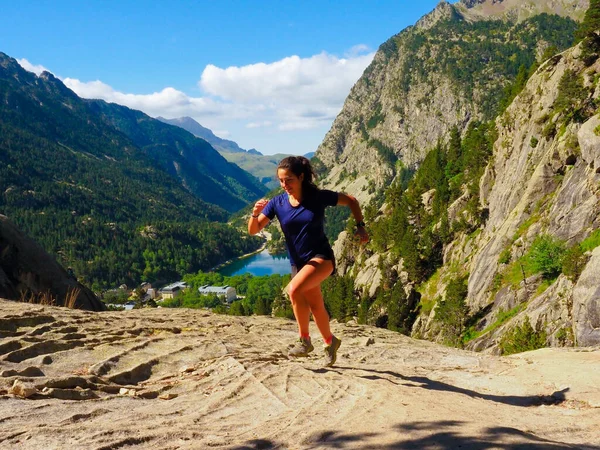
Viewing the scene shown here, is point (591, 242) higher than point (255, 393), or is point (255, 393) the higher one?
point (591, 242)

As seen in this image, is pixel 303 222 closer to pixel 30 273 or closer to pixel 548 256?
pixel 30 273

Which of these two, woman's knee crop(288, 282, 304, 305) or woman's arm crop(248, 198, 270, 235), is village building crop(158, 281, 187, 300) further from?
woman's knee crop(288, 282, 304, 305)

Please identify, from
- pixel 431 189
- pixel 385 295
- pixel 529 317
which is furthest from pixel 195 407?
pixel 431 189

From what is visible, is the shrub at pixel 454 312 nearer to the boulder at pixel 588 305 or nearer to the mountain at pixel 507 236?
the mountain at pixel 507 236

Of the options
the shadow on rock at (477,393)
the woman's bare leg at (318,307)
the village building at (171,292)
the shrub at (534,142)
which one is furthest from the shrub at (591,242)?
the village building at (171,292)

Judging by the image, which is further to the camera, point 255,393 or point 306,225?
point 306,225

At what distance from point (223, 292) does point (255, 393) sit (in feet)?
428

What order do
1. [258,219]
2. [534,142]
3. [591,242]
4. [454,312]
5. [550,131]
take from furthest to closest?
[534,142], [550,131], [454,312], [591,242], [258,219]

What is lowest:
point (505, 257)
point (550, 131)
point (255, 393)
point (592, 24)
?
point (505, 257)

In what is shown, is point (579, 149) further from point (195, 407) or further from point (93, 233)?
point (93, 233)

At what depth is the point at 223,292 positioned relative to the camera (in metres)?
132

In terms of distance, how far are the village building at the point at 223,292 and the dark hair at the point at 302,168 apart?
12579 centimetres

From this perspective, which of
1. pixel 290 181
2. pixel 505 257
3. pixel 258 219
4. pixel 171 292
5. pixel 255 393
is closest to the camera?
pixel 255 393

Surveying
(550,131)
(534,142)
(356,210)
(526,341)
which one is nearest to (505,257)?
(534,142)
